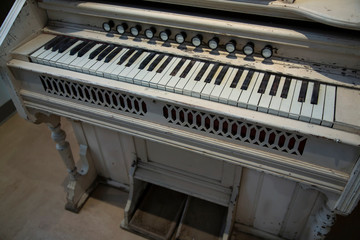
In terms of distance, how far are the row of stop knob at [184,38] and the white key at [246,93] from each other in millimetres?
108

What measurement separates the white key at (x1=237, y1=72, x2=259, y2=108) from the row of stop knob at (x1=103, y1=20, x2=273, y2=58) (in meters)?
0.11

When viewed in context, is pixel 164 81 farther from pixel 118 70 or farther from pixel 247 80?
pixel 247 80

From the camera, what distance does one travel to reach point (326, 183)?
1156 millimetres

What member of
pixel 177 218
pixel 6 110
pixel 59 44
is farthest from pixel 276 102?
pixel 6 110

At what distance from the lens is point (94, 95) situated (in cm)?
140

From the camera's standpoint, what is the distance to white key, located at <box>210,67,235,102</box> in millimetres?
1162

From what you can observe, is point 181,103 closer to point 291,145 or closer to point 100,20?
point 291,145

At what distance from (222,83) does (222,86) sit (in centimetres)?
2

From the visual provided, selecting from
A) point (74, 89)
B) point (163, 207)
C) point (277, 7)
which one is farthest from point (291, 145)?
point (163, 207)

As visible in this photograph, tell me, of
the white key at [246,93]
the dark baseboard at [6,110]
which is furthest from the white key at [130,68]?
the dark baseboard at [6,110]

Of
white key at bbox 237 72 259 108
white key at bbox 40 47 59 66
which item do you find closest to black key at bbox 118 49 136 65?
white key at bbox 40 47 59 66

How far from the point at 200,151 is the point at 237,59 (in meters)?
0.41

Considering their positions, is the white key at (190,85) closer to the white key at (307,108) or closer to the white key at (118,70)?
the white key at (118,70)

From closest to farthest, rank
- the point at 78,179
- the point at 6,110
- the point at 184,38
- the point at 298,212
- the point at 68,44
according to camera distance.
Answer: the point at 184,38
the point at 68,44
the point at 298,212
the point at 78,179
the point at 6,110
